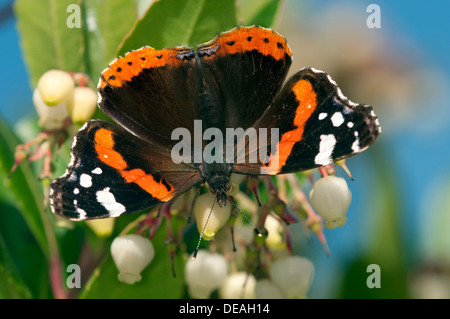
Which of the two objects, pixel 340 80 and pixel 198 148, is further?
pixel 340 80

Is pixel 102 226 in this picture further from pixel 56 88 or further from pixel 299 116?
pixel 299 116

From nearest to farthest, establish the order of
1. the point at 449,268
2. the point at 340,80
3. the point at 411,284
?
Answer: the point at 411,284 < the point at 449,268 < the point at 340,80

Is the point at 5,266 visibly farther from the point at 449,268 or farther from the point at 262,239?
the point at 449,268

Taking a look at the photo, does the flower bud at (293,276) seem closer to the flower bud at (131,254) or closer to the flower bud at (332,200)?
the flower bud at (332,200)

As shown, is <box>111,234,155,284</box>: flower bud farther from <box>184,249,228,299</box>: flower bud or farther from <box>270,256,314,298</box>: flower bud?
<box>270,256,314,298</box>: flower bud

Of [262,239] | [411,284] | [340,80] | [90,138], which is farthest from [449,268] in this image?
[90,138]
